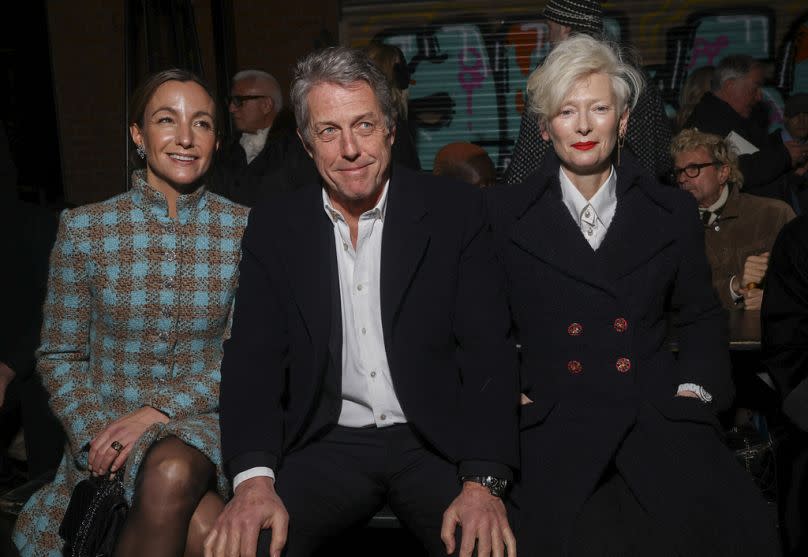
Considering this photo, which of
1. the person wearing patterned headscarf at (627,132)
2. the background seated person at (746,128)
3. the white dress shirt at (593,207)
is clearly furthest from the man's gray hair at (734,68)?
the white dress shirt at (593,207)

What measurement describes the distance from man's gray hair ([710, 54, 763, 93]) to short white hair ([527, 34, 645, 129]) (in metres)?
3.30

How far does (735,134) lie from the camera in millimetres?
6051

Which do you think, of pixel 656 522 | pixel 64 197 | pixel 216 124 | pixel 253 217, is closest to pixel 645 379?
pixel 656 522

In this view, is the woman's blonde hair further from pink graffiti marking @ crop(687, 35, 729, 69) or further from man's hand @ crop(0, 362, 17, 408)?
pink graffiti marking @ crop(687, 35, 729, 69)

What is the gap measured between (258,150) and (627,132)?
2532 millimetres

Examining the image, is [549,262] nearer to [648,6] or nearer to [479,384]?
[479,384]

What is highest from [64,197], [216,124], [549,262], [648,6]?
[648,6]

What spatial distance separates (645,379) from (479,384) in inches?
21.7

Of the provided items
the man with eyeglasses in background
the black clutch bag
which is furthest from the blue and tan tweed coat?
the man with eyeglasses in background

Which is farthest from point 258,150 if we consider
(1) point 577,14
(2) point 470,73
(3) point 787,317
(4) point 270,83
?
(2) point 470,73

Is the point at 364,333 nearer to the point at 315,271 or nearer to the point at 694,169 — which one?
the point at 315,271

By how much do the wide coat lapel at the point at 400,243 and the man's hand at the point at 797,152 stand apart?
3.81 meters

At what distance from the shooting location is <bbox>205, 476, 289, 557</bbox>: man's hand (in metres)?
2.72

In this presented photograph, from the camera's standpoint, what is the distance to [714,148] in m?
5.05
